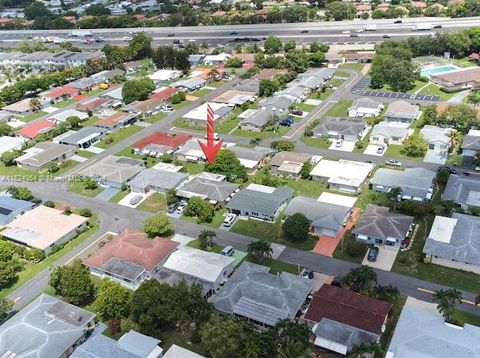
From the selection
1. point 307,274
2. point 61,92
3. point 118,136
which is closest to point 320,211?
point 307,274

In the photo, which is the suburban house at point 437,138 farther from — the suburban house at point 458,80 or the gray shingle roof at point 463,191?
the suburban house at point 458,80

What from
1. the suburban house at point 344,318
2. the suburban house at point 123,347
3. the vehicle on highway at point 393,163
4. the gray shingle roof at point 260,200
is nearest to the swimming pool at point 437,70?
the vehicle on highway at point 393,163

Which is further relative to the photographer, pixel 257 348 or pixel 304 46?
pixel 304 46

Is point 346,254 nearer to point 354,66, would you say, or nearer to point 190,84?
point 190,84

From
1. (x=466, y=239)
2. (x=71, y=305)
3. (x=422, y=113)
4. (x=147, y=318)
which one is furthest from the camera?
(x=422, y=113)

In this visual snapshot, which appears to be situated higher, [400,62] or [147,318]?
[400,62]

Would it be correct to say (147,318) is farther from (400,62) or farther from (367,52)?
(367,52)

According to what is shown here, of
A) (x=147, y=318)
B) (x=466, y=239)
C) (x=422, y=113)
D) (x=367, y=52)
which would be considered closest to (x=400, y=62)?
(x=422, y=113)
